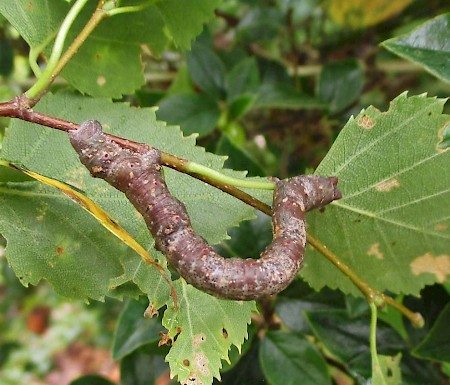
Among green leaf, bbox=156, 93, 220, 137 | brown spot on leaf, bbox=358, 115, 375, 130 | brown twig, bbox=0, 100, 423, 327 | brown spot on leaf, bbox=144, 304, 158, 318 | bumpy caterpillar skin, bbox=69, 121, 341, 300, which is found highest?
green leaf, bbox=156, 93, 220, 137

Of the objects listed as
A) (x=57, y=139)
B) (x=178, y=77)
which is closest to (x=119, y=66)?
(x=57, y=139)

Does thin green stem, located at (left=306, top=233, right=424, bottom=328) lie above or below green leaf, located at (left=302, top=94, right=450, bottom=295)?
below

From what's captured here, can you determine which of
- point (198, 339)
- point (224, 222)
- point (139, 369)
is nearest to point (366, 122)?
point (224, 222)

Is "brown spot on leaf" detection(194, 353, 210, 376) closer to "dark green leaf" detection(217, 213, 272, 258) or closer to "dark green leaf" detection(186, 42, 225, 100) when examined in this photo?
"dark green leaf" detection(217, 213, 272, 258)

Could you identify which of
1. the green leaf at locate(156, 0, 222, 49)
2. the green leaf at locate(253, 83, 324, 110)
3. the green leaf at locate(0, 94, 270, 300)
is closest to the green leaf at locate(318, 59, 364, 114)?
the green leaf at locate(253, 83, 324, 110)

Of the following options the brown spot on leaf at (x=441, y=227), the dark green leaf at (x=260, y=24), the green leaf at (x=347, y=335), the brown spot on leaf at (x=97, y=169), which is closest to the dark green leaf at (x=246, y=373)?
the green leaf at (x=347, y=335)

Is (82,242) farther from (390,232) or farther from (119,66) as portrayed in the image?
(390,232)
